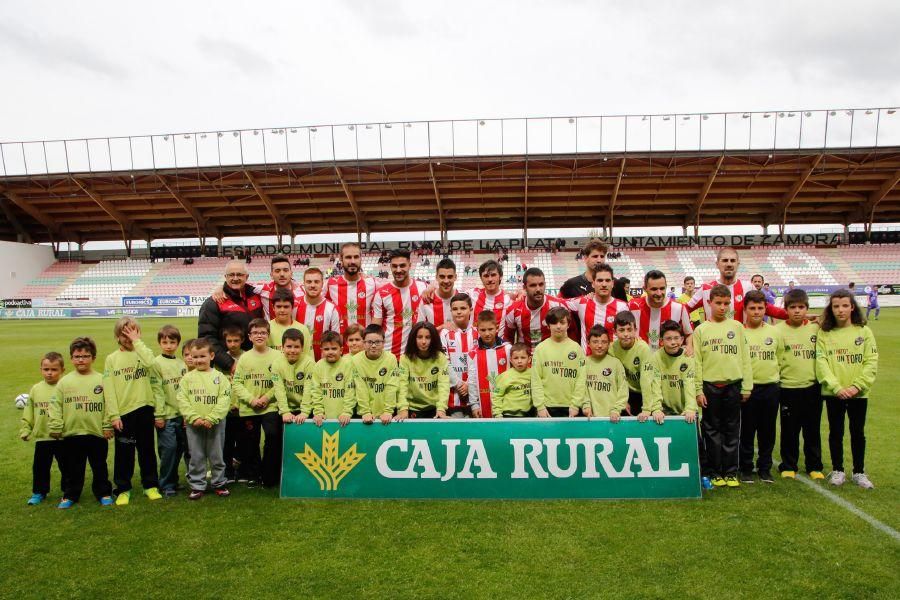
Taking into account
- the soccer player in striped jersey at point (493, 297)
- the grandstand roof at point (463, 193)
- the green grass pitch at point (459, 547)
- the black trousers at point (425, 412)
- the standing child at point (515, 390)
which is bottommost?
the green grass pitch at point (459, 547)

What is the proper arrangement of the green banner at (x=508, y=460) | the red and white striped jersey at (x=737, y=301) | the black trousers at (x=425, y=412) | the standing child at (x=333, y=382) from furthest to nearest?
1. the red and white striped jersey at (x=737, y=301)
2. the black trousers at (x=425, y=412)
3. the standing child at (x=333, y=382)
4. the green banner at (x=508, y=460)

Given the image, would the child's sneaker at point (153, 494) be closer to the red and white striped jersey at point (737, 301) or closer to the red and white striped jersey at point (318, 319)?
the red and white striped jersey at point (318, 319)

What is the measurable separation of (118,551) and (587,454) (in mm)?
3405

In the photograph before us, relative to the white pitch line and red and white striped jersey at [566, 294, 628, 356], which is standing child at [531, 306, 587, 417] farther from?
the white pitch line

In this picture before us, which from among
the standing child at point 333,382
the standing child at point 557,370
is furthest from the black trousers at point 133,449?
the standing child at point 557,370

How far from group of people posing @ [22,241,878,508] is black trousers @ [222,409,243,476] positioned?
0.01 m

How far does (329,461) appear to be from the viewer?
14.3ft

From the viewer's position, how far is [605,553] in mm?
3330

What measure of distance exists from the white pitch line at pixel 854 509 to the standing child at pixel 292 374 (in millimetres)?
4288

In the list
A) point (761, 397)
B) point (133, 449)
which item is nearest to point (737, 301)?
point (761, 397)

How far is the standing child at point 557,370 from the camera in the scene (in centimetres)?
446

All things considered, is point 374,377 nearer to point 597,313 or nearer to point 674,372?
A: point 597,313

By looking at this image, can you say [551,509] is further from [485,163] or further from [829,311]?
[485,163]

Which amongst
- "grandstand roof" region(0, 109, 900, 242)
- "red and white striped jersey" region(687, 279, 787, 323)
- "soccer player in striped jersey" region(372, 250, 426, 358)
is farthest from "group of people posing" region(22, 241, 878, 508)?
"grandstand roof" region(0, 109, 900, 242)
